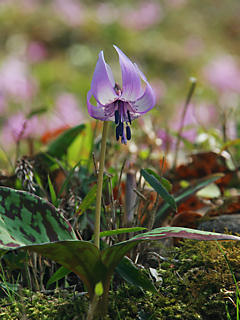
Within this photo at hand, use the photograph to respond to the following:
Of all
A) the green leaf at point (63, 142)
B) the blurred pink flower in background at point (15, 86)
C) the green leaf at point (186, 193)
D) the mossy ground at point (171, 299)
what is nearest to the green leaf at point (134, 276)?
the mossy ground at point (171, 299)

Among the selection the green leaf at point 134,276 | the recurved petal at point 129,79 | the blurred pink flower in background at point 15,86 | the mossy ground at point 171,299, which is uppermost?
the blurred pink flower in background at point 15,86

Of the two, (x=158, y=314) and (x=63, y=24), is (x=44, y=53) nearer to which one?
(x=63, y=24)

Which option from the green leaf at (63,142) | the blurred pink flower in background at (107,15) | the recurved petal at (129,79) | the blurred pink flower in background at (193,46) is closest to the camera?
the recurved petal at (129,79)

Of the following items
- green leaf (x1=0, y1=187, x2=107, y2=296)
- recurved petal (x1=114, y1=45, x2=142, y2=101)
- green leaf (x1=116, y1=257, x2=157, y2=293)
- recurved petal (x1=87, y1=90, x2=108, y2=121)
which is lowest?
green leaf (x1=116, y1=257, x2=157, y2=293)

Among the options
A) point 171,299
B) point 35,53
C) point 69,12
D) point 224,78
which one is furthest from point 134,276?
point 69,12

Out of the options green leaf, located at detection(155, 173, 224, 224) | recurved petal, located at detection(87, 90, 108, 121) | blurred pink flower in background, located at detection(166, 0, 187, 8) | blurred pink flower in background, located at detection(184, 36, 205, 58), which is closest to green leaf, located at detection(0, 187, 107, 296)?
recurved petal, located at detection(87, 90, 108, 121)

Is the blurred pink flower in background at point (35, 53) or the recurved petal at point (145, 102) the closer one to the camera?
the recurved petal at point (145, 102)

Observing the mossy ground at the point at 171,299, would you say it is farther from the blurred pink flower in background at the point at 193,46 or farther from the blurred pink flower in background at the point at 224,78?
the blurred pink flower in background at the point at 193,46

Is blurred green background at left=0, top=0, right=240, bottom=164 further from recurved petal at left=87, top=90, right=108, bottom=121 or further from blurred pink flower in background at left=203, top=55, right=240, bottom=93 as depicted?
recurved petal at left=87, top=90, right=108, bottom=121
